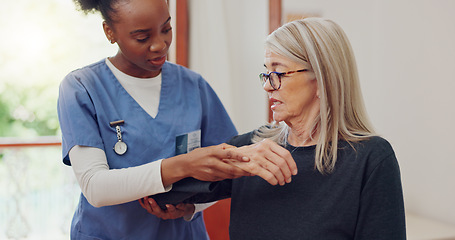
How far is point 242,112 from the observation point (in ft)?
9.50

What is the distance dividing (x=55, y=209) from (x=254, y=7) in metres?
2.32

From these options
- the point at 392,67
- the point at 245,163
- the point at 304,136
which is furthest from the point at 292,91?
the point at 392,67

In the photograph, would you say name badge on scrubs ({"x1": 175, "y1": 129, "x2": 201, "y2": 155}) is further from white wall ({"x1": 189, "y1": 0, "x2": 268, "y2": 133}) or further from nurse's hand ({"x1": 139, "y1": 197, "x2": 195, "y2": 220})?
white wall ({"x1": 189, "y1": 0, "x2": 268, "y2": 133})

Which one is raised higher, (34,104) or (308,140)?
(308,140)

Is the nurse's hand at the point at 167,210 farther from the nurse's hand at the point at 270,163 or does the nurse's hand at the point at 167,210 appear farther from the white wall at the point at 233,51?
the white wall at the point at 233,51

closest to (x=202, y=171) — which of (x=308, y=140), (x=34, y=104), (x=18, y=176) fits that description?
(x=308, y=140)

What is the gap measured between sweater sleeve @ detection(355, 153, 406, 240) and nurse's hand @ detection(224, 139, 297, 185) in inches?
7.8

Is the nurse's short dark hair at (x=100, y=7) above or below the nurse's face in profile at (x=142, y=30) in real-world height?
above

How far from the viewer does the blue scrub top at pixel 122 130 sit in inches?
52.5

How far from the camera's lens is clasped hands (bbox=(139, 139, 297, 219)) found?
108 centimetres

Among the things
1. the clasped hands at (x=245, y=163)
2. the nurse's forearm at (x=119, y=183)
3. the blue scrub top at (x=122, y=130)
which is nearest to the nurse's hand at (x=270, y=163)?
the clasped hands at (x=245, y=163)

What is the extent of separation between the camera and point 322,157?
47.5 inches

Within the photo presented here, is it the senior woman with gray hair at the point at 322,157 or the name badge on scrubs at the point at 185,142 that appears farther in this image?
the name badge on scrubs at the point at 185,142

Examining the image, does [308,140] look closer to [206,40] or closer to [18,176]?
[206,40]
